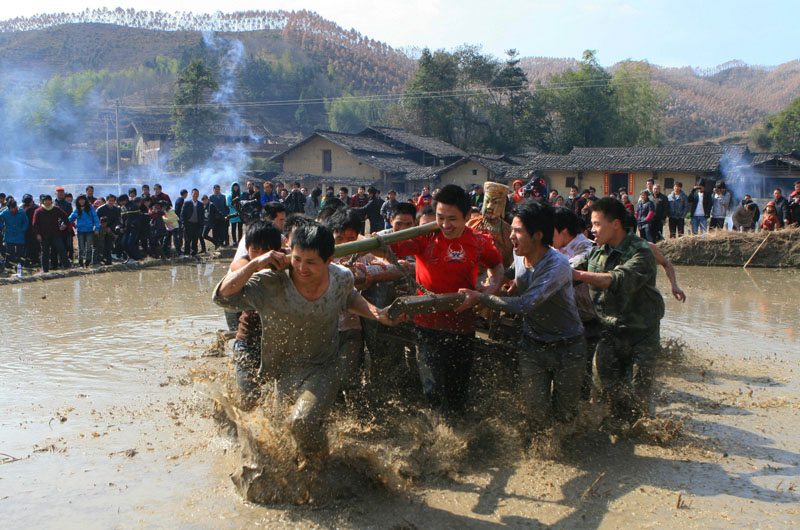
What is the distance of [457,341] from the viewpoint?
4.90 metres

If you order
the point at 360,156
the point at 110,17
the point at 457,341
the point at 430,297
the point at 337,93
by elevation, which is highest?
the point at 110,17

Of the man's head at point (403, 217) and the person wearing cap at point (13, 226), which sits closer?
the man's head at point (403, 217)

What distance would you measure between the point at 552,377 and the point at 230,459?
231 centimetres

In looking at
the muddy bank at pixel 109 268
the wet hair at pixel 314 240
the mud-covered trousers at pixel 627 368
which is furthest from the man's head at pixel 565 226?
the muddy bank at pixel 109 268

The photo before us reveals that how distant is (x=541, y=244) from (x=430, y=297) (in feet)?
2.72

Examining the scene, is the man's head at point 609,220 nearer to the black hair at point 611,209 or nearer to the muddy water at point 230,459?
the black hair at point 611,209

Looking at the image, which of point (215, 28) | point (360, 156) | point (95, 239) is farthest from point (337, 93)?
point (95, 239)

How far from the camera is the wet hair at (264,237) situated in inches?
185

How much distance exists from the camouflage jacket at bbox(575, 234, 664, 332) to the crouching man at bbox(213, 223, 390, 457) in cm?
178

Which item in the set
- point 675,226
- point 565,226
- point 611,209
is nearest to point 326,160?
point 675,226

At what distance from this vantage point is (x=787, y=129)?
188ft

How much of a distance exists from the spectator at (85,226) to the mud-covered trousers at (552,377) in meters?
11.8

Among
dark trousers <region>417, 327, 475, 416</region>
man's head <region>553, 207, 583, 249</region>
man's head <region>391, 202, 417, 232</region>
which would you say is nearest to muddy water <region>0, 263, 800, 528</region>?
dark trousers <region>417, 327, 475, 416</region>

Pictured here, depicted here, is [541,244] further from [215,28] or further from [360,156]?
[215,28]
